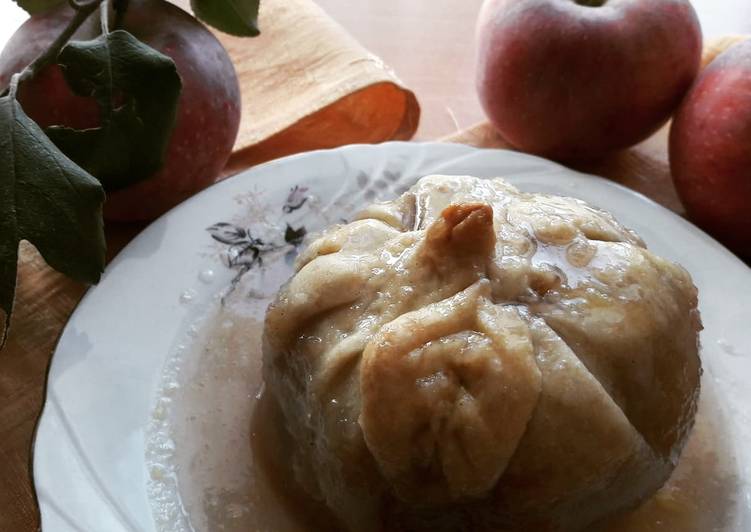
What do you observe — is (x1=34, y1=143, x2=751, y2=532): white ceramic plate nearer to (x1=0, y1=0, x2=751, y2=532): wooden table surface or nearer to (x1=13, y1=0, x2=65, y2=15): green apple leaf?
(x1=0, y1=0, x2=751, y2=532): wooden table surface

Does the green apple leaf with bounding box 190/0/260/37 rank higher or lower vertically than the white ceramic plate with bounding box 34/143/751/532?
higher

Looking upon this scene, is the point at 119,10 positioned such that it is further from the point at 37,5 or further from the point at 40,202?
the point at 40,202

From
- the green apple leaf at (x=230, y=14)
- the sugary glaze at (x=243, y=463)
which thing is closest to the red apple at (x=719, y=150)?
the sugary glaze at (x=243, y=463)

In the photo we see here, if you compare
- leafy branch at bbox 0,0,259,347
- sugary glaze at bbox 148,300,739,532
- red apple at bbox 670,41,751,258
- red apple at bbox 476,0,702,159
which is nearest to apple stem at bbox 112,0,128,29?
leafy branch at bbox 0,0,259,347

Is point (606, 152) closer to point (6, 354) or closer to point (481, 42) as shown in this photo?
point (481, 42)

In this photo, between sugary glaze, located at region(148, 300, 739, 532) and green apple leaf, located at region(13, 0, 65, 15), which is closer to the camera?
sugary glaze, located at region(148, 300, 739, 532)

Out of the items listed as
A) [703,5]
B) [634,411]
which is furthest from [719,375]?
[703,5]

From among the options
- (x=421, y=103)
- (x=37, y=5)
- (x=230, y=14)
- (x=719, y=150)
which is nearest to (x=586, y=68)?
(x=719, y=150)

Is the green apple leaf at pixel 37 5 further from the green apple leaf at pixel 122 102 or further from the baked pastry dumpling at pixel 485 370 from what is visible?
the baked pastry dumpling at pixel 485 370
